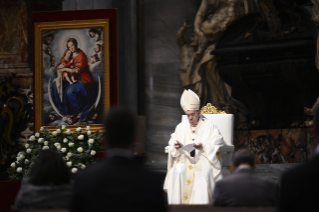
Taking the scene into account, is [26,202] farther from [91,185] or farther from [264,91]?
[264,91]

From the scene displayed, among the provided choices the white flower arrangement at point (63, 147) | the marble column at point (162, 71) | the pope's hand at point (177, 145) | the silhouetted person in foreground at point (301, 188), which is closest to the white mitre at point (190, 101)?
the pope's hand at point (177, 145)

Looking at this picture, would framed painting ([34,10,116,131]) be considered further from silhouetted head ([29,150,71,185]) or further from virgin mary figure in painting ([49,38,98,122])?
silhouetted head ([29,150,71,185])

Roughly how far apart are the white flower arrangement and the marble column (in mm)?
2912

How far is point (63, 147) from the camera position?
24.5 feet

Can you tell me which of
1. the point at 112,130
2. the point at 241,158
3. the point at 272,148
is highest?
the point at 112,130

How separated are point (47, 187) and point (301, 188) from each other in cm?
183

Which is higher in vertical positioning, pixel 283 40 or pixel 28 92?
pixel 283 40

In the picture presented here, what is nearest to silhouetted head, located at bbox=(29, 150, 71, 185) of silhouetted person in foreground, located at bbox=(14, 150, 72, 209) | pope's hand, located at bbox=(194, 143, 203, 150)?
silhouetted person in foreground, located at bbox=(14, 150, 72, 209)

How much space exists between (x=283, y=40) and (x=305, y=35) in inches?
13.5

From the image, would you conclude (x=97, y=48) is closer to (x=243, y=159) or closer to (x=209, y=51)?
(x=209, y=51)

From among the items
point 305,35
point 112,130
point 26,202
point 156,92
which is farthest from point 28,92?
point 112,130

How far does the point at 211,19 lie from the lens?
9.86 meters

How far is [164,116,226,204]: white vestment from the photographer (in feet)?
23.4

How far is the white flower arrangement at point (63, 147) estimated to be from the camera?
7.34m
